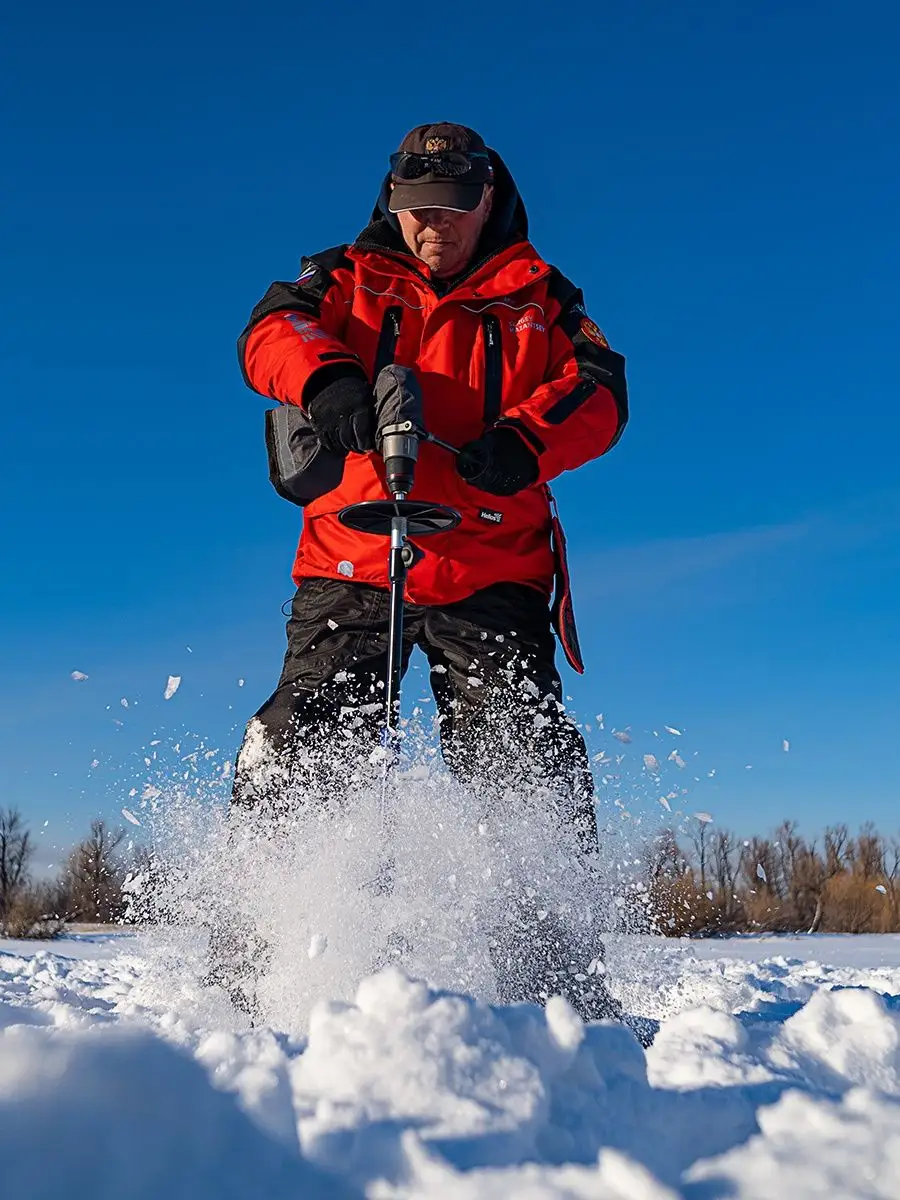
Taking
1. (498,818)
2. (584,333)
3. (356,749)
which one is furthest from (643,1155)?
(584,333)

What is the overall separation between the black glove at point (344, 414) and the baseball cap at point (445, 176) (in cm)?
71

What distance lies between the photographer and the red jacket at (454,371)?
3.17 m

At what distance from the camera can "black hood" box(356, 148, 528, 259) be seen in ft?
11.5

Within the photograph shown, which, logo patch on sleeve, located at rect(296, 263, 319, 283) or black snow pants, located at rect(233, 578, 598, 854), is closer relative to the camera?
black snow pants, located at rect(233, 578, 598, 854)

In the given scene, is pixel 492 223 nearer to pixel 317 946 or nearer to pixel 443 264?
pixel 443 264

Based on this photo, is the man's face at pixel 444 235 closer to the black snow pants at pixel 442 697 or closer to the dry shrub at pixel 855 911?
the black snow pants at pixel 442 697

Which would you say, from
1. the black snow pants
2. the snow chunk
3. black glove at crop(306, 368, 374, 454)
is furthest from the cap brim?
the snow chunk

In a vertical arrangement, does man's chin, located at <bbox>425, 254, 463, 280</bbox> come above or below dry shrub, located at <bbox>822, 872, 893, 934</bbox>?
above

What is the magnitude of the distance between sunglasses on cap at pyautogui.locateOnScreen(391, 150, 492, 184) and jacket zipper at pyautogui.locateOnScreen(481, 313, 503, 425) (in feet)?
1.57

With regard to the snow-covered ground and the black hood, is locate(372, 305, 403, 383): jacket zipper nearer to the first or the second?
the black hood

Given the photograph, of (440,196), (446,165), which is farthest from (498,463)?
(446,165)

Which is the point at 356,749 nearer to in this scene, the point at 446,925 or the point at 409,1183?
the point at 446,925

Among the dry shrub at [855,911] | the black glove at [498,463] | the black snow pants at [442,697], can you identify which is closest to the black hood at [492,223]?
the black glove at [498,463]

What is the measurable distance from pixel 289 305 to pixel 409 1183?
9.15 ft
